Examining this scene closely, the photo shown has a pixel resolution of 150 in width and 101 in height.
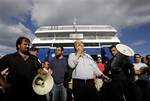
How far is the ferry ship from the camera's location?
16484 mm

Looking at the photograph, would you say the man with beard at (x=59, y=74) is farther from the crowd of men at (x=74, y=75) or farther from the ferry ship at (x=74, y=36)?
the ferry ship at (x=74, y=36)

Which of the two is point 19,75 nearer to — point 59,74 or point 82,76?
point 82,76

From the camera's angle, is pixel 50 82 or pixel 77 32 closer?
pixel 50 82

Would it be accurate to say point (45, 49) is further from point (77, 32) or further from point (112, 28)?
point (112, 28)

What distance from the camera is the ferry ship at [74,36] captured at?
1648 centimetres

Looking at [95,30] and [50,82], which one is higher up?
[95,30]

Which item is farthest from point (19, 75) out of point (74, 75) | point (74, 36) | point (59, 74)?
point (74, 36)

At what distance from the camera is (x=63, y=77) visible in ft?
31.9

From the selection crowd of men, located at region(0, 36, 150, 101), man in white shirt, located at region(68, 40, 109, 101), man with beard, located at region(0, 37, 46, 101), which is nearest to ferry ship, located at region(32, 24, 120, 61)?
crowd of men, located at region(0, 36, 150, 101)

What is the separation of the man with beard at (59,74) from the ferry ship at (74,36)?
19.9 feet

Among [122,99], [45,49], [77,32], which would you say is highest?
[77,32]

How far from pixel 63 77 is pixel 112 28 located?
870 centimetres

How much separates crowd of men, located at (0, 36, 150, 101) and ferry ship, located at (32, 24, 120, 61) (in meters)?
6.24

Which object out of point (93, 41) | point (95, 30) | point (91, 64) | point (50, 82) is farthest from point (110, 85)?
point (95, 30)
